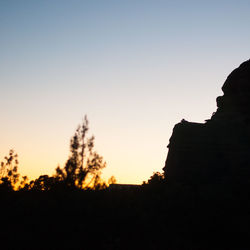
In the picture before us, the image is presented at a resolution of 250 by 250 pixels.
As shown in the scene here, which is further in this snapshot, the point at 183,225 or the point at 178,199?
the point at 178,199

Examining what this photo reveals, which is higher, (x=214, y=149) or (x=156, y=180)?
(x=214, y=149)

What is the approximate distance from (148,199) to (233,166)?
459 inches

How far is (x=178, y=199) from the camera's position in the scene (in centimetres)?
1753

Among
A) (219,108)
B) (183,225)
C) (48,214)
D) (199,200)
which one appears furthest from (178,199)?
(219,108)

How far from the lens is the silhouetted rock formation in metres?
25.4

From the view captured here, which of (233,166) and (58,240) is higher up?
(233,166)

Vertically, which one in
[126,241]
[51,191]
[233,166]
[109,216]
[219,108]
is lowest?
[126,241]

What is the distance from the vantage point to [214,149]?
26.9 metres

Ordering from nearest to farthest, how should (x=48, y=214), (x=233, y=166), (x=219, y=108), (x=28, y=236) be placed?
(x=28, y=236)
(x=48, y=214)
(x=233, y=166)
(x=219, y=108)

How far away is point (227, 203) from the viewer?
1691 centimetres

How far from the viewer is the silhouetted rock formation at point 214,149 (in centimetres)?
2541

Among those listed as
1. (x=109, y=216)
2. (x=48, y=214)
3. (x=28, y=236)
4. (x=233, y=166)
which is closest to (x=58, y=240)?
(x=28, y=236)

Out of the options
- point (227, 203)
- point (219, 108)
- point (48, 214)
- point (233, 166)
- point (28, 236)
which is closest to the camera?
point (28, 236)

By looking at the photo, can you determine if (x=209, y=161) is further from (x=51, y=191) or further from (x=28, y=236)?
(x=28, y=236)
